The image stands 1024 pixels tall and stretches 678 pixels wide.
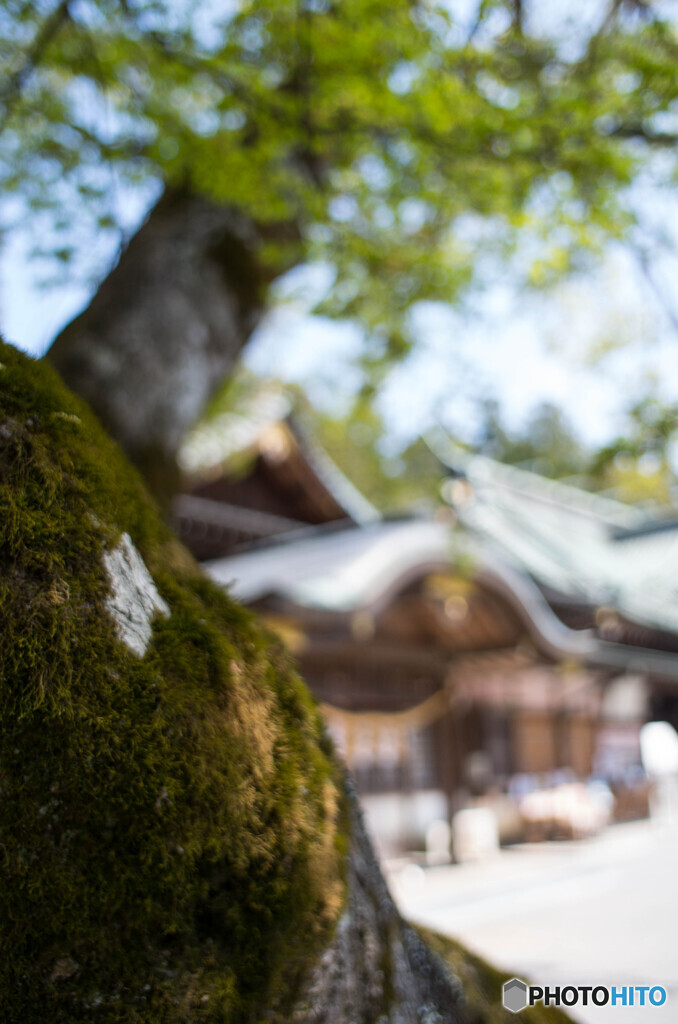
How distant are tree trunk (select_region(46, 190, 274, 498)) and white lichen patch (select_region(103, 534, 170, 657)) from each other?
8.15ft

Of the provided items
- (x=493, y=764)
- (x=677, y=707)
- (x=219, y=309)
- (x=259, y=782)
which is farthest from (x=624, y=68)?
(x=677, y=707)

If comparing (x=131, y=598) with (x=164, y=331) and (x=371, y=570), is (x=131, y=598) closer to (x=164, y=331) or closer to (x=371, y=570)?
(x=164, y=331)

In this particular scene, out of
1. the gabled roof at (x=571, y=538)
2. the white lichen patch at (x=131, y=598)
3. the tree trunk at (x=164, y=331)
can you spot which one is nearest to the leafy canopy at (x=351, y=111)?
the tree trunk at (x=164, y=331)

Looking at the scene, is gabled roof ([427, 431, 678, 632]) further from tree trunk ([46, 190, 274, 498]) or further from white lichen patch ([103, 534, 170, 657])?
white lichen patch ([103, 534, 170, 657])

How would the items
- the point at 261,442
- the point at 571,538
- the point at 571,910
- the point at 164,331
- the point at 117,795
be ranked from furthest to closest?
1. the point at 571,538
2. the point at 261,442
3. the point at 571,910
4. the point at 164,331
5. the point at 117,795

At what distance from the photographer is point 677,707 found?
57.0 feet

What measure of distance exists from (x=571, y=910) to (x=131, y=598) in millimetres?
7458

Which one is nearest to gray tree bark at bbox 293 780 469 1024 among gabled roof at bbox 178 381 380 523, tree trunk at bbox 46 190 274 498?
tree trunk at bbox 46 190 274 498

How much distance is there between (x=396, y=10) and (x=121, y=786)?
4076 mm

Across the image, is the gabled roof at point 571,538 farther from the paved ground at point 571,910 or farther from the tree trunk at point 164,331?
the tree trunk at point 164,331

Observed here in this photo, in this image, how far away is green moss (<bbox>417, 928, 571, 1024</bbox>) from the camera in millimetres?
1866

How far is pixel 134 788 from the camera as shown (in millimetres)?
1227

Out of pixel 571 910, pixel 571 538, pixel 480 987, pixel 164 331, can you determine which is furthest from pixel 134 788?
pixel 571 538

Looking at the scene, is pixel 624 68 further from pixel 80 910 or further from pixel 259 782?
pixel 80 910
